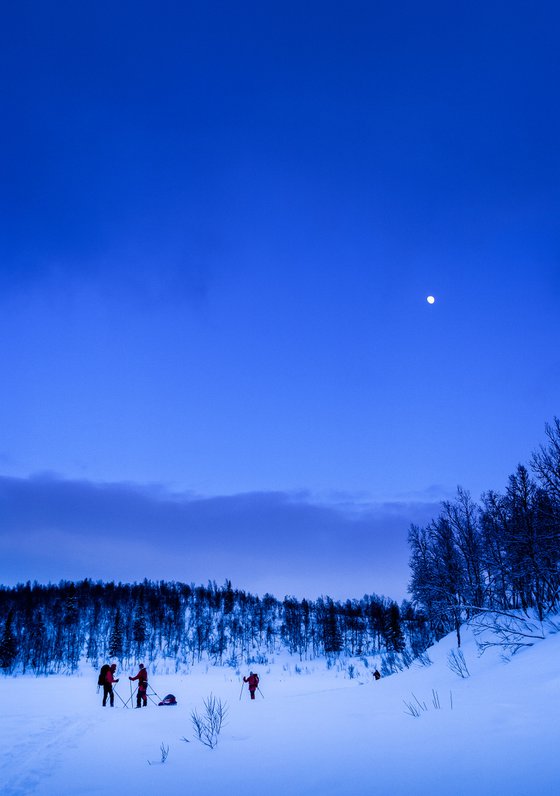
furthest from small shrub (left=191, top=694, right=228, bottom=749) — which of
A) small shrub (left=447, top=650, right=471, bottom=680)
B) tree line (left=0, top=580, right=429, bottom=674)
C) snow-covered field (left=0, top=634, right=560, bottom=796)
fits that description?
tree line (left=0, top=580, right=429, bottom=674)

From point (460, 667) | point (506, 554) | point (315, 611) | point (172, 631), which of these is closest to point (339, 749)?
point (460, 667)

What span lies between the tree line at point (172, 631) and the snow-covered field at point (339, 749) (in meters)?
26.2

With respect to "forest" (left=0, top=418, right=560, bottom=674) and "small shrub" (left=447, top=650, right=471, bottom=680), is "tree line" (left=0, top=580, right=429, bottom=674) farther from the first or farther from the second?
"small shrub" (left=447, top=650, right=471, bottom=680)

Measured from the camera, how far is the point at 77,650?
52750mm

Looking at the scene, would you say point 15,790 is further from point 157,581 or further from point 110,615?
point 157,581

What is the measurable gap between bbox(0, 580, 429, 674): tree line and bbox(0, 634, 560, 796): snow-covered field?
26.2 metres

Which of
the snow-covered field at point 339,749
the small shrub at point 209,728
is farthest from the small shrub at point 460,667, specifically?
the small shrub at point 209,728

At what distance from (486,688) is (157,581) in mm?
132768

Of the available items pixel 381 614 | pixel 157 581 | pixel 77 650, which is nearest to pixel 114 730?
→ pixel 77 650

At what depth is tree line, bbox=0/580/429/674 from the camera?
4847 cm

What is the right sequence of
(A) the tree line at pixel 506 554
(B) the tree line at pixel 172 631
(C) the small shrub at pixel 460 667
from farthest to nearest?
(B) the tree line at pixel 172 631, (A) the tree line at pixel 506 554, (C) the small shrub at pixel 460 667

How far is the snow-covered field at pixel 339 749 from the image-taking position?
424cm

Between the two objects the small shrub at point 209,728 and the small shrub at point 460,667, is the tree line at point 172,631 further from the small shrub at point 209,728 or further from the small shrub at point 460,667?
the small shrub at point 209,728

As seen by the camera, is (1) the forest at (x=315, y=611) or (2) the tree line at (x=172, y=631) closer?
(1) the forest at (x=315, y=611)
